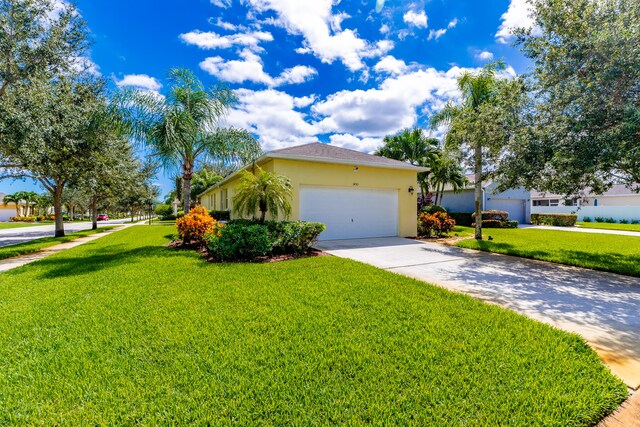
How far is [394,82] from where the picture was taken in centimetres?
1376

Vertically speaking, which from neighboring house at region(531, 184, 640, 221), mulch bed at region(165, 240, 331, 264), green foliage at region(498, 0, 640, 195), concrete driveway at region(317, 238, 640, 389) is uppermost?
green foliage at region(498, 0, 640, 195)

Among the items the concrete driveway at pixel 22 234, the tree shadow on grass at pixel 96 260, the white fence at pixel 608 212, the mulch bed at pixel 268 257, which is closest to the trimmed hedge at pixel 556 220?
the white fence at pixel 608 212

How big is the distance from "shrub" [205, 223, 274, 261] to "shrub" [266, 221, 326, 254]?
0.44 metres

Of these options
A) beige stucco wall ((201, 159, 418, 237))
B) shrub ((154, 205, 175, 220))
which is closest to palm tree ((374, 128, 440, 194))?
beige stucco wall ((201, 159, 418, 237))

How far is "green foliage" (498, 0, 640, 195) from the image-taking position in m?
5.88

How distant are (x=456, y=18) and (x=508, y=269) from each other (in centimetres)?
925

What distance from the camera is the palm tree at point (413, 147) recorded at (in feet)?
69.5

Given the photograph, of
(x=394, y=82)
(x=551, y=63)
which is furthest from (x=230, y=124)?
(x=551, y=63)

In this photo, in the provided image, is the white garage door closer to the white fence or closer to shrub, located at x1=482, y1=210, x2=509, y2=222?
shrub, located at x1=482, y1=210, x2=509, y2=222

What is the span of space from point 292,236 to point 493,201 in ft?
72.2

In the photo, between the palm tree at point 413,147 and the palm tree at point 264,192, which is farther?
the palm tree at point 413,147

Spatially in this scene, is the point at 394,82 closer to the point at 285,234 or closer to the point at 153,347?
the point at 285,234

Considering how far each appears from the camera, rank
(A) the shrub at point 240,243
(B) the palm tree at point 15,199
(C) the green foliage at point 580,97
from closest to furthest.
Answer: (C) the green foliage at point 580,97
(A) the shrub at point 240,243
(B) the palm tree at point 15,199

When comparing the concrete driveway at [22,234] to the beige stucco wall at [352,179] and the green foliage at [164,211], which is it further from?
the green foliage at [164,211]
